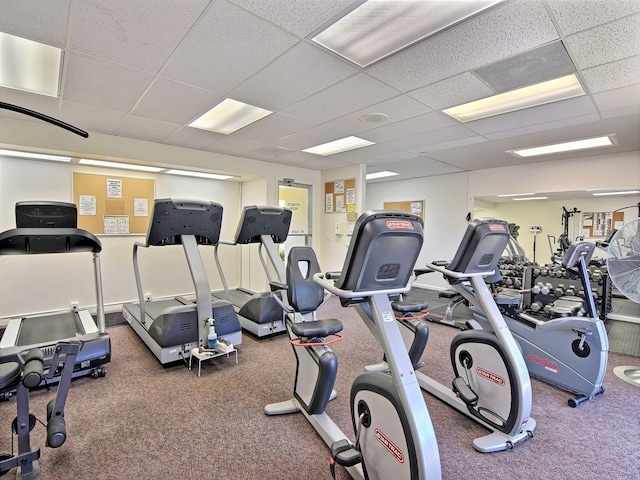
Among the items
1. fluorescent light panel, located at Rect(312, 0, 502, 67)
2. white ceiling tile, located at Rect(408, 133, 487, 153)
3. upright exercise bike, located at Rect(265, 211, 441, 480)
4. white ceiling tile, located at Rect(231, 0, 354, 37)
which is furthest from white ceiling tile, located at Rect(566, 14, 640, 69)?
white ceiling tile, located at Rect(408, 133, 487, 153)

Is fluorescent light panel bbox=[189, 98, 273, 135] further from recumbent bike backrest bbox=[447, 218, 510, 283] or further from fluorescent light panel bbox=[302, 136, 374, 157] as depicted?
recumbent bike backrest bbox=[447, 218, 510, 283]

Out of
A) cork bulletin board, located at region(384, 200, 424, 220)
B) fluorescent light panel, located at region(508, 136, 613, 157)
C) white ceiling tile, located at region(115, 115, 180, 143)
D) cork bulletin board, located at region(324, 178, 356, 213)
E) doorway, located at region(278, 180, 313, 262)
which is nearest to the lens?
white ceiling tile, located at region(115, 115, 180, 143)

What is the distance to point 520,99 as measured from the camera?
300cm

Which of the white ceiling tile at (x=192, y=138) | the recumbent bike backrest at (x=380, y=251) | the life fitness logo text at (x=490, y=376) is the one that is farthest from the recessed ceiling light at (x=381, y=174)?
the recumbent bike backrest at (x=380, y=251)

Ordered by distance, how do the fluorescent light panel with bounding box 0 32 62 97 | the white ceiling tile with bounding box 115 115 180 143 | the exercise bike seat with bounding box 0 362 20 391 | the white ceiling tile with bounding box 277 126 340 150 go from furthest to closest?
the white ceiling tile with bounding box 277 126 340 150 < the white ceiling tile with bounding box 115 115 180 143 < the fluorescent light panel with bounding box 0 32 62 97 < the exercise bike seat with bounding box 0 362 20 391

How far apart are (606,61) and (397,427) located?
2.74 m

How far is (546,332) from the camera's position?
2.63 m

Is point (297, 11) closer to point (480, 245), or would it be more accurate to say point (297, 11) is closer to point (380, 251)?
point (380, 251)

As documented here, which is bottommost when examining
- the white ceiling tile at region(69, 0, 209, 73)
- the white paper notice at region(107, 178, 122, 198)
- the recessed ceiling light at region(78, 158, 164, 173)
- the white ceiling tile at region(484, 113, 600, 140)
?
the white paper notice at region(107, 178, 122, 198)

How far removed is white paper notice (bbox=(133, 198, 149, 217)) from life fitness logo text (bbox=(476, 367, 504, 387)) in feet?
16.2

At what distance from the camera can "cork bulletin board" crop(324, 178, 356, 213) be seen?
5.70m

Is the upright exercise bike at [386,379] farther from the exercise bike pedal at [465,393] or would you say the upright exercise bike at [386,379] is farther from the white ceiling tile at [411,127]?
the white ceiling tile at [411,127]

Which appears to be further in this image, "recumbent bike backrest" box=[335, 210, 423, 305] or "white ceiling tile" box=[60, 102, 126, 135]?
"white ceiling tile" box=[60, 102, 126, 135]

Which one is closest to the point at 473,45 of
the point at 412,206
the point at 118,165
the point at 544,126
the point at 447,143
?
the point at 544,126
